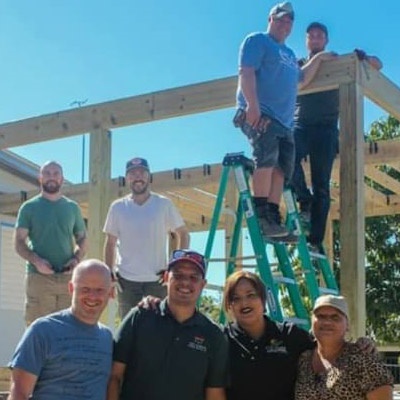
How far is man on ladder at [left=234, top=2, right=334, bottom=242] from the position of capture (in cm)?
496

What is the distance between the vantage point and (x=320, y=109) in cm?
618

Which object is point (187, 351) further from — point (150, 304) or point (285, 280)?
point (285, 280)

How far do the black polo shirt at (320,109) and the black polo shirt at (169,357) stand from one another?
3.14 m

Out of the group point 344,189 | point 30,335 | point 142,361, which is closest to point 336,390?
point 142,361

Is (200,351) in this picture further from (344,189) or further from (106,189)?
(106,189)

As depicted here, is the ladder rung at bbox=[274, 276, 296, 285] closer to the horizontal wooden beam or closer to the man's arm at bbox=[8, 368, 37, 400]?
the horizontal wooden beam

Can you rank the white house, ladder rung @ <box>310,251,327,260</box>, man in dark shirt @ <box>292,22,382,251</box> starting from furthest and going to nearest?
the white house, man in dark shirt @ <box>292,22,382,251</box>, ladder rung @ <box>310,251,327,260</box>

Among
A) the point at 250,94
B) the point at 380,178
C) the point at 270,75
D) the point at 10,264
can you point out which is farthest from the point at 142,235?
the point at 10,264

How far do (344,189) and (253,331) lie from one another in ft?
5.98

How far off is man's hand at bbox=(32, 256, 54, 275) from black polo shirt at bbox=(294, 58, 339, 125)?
7.50ft

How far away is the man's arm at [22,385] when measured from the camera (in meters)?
Answer: 3.04

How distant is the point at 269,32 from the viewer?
5.17 metres

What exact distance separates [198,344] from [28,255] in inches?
86.2

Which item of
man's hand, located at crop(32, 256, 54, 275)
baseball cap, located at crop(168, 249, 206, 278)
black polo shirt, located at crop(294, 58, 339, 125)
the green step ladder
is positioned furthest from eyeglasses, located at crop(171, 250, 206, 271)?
black polo shirt, located at crop(294, 58, 339, 125)
